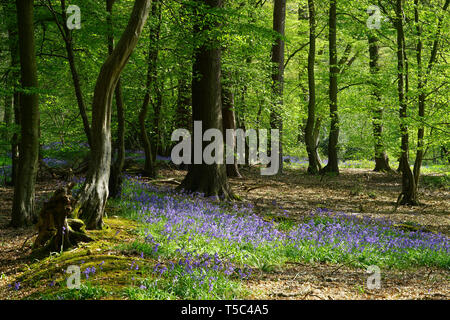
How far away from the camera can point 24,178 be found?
24.5 ft

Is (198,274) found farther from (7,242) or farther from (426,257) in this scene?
(426,257)

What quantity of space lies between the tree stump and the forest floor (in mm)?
353

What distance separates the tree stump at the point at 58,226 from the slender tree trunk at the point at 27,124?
2417mm

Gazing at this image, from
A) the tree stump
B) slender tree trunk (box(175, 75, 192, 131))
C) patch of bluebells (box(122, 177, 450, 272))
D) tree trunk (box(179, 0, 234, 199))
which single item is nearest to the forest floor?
the tree stump

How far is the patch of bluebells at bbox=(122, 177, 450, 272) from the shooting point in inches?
253

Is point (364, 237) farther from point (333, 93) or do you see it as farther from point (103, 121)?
point (333, 93)

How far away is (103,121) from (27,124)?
2024 millimetres

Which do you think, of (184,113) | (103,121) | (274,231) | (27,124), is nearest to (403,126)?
(274,231)

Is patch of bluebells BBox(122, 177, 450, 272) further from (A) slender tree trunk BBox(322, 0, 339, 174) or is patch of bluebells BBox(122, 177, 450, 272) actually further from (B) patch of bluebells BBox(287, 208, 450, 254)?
(A) slender tree trunk BBox(322, 0, 339, 174)

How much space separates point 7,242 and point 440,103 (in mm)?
12860

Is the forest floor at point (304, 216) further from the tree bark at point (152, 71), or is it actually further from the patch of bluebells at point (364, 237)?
the tree bark at point (152, 71)

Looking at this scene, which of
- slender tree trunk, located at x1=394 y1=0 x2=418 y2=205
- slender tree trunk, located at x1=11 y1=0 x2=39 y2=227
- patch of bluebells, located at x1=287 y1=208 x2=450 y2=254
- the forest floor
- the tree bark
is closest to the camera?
the forest floor

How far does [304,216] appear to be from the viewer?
977 centimetres
